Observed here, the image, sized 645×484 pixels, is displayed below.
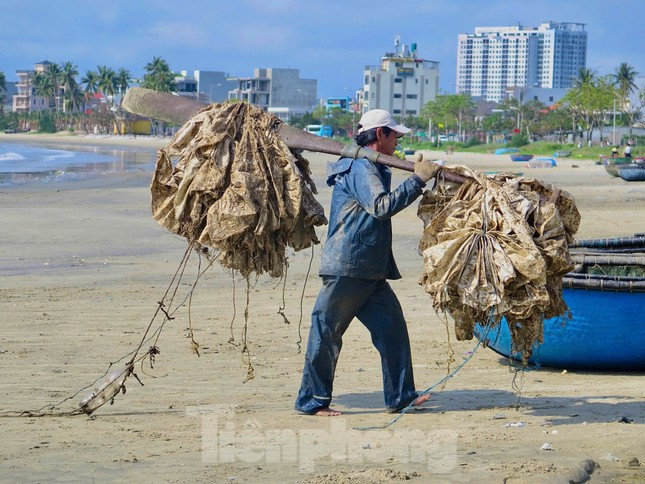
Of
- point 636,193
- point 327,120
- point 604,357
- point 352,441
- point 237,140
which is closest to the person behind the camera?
point 352,441

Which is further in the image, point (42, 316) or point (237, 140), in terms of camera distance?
point (42, 316)

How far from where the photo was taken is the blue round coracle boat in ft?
25.6

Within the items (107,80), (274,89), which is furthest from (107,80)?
(274,89)

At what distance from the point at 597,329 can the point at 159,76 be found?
5688 inches

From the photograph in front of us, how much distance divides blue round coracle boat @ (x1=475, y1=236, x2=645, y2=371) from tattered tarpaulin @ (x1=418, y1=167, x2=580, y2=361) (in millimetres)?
1476

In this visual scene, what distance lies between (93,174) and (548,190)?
39.8 m

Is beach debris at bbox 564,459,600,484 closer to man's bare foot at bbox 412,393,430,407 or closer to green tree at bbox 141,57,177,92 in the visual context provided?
man's bare foot at bbox 412,393,430,407

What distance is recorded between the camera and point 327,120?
148625 millimetres

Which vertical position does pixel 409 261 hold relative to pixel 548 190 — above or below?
below

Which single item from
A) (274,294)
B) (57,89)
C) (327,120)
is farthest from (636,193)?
(57,89)

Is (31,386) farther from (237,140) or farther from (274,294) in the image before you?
(274,294)

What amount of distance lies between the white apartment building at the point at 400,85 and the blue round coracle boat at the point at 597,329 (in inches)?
6001

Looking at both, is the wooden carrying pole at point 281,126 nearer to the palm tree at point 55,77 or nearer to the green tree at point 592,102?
the green tree at point 592,102

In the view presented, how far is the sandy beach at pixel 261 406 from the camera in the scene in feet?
18.1
